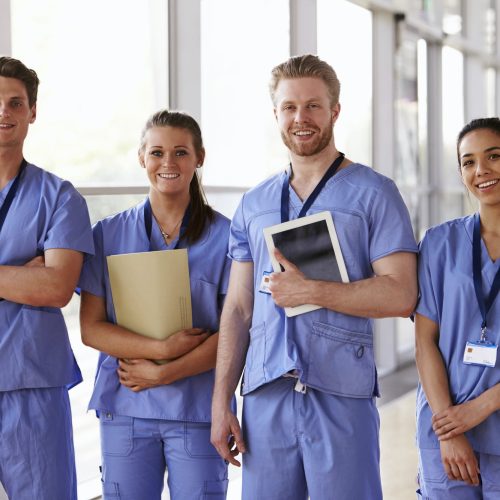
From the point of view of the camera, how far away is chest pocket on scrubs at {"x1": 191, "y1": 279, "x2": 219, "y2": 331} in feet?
7.31

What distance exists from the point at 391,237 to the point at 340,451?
53 cm

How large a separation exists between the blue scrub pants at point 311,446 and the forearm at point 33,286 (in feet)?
1.83

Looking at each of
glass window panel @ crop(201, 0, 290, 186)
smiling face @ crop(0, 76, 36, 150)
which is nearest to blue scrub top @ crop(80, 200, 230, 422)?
smiling face @ crop(0, 76, 36, 150)

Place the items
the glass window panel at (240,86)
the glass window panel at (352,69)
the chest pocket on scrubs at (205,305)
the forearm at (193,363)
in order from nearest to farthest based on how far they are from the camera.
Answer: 1. the forearm at (193,363)
2. the chest pocket on scrubs at (205,305)
3. the glass window panel at (240,86)
4. the glass window panel at (352,69)

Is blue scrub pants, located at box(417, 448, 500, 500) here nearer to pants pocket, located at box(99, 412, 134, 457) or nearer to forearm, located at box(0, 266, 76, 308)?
pants pocket, located at box(99, 412, 134, 457)

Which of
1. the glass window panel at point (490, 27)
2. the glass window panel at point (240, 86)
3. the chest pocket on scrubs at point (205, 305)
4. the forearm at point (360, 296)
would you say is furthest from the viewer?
the glass window panel at point (490, 27)

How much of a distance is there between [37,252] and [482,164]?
1160 mm

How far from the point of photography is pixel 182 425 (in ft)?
7.11

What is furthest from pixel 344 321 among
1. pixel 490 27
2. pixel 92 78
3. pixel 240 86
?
pixel 490 27

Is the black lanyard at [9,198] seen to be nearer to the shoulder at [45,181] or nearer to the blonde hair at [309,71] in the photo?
the shoulder at [45,181]

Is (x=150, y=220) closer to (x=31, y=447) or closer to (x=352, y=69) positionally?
(x=31, y=447)

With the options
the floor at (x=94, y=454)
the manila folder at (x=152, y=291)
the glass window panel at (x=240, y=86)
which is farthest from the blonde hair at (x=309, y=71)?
the glass window panel at (x=240, y=86)

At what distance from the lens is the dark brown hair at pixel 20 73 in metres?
2.05

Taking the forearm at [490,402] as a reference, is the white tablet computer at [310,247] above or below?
above
